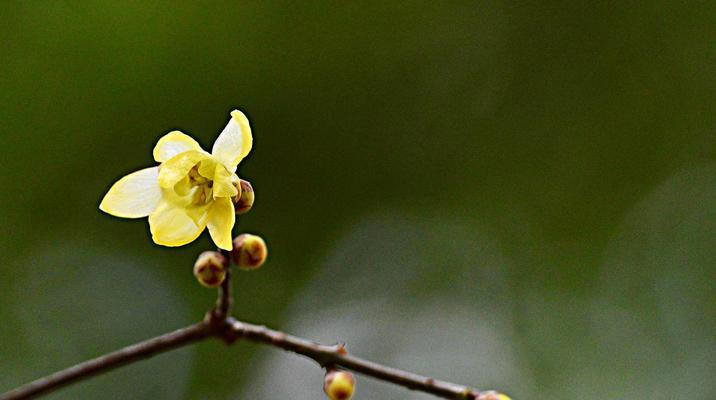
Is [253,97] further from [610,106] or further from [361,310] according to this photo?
[610,106]

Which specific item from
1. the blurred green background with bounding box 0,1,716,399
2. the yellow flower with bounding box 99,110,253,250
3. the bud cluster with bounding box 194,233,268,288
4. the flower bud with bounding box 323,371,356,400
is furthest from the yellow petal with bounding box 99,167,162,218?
the blurred green background with bounding box 0,1,716,399

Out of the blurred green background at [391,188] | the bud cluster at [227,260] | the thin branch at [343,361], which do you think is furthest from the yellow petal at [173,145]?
the blurred green background at [391,188]

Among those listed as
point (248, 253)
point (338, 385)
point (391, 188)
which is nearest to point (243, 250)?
point (248, 253)

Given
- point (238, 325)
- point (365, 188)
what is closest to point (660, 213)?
point (365, 188)

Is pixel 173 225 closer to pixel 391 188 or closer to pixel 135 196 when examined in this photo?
pixel 135 196

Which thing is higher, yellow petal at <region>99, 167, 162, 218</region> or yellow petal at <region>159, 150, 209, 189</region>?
yellow petal at <region>159, 150, 209, 189</region>

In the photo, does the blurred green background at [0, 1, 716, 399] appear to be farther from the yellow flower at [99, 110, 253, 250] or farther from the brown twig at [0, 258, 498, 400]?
the brown twig at [0, 258, 498, 400]

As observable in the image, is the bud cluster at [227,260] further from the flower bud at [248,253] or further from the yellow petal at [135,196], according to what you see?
the yellow petal at [135,196]
